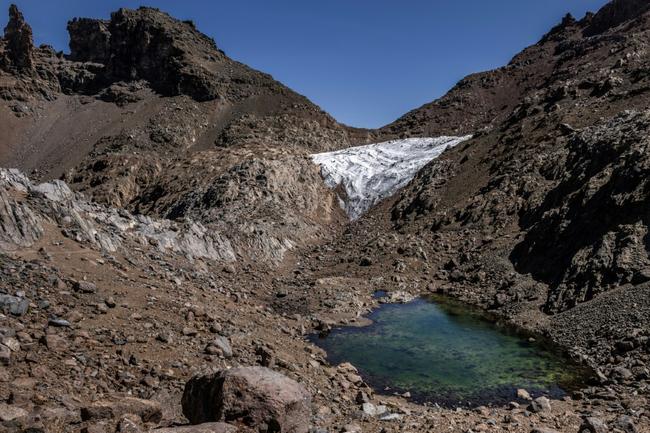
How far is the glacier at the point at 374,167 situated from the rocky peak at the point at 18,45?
6413 cm

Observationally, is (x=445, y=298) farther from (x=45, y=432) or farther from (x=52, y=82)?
(x=52, y=82)

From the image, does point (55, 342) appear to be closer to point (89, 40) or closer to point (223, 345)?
point (223, 345)

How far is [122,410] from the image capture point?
837 cm

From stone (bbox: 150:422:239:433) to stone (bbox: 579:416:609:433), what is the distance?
955 centimetres

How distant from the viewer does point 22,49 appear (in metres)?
87.6

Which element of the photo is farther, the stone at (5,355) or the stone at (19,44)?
the stone at (19,44)

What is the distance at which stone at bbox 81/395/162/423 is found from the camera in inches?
315

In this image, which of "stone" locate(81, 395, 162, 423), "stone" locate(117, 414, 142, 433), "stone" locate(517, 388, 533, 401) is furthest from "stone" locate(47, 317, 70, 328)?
"stone" locate(517, 388, 533, 401)

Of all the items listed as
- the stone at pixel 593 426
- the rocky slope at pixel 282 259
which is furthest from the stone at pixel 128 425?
the stone at pixel 593 426

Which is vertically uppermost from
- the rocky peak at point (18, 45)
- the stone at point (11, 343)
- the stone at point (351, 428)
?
the rocky peak at point (18, 45)

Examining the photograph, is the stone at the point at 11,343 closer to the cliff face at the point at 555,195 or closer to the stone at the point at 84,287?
the stone at the point at 84,287

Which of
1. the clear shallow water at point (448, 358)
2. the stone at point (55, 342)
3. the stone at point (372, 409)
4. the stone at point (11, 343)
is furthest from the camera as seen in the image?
the clear shallow water at point (448, 358)

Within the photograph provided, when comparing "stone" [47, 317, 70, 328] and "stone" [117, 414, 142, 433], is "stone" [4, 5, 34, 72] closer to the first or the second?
"stone" [47, 317, 70, 328]

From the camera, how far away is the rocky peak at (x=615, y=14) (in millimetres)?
92125
